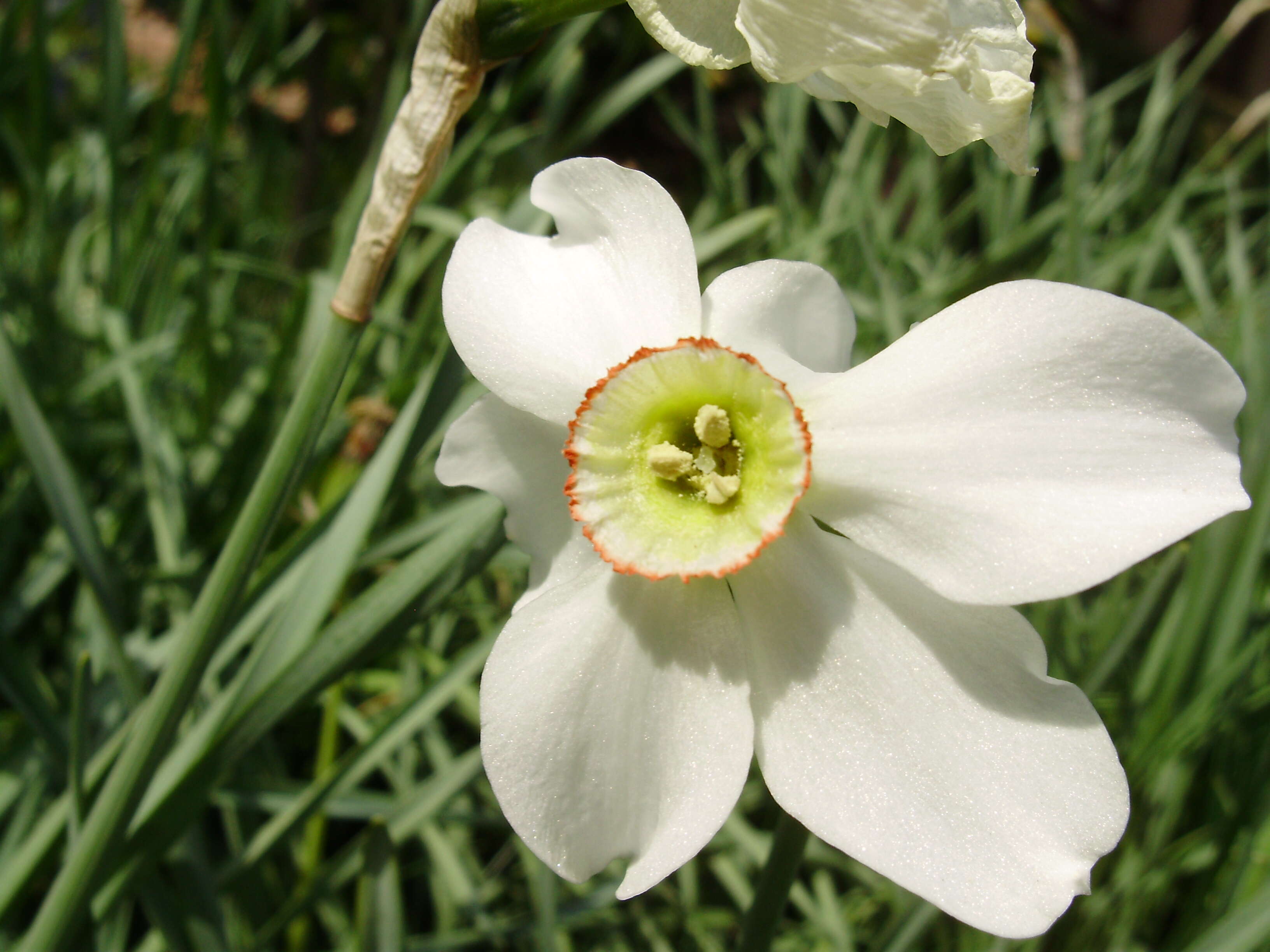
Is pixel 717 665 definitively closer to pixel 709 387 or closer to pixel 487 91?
pixel 709 387

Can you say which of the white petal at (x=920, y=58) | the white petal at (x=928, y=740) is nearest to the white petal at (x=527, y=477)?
the white petal at (x=928, y=740)

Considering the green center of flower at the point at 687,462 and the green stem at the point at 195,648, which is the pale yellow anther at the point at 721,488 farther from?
the green stem at the point at 195,648

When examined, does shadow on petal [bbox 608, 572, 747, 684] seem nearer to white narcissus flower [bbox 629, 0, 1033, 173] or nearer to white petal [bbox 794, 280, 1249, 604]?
white petal [bbox 794, 280, 1249, 604]

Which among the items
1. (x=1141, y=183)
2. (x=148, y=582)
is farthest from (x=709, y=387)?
(x=1141, y=183)

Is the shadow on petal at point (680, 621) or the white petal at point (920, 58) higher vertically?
the white petal at point (920, 58)

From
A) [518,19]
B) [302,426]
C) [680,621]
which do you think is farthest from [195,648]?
[518,19]

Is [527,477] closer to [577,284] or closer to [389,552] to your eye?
[577,284]

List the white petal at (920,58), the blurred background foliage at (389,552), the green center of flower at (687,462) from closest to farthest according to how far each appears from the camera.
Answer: the white petal at (920,58), the green center of flower at (687,462), the blurred background foliage at (389,552)
